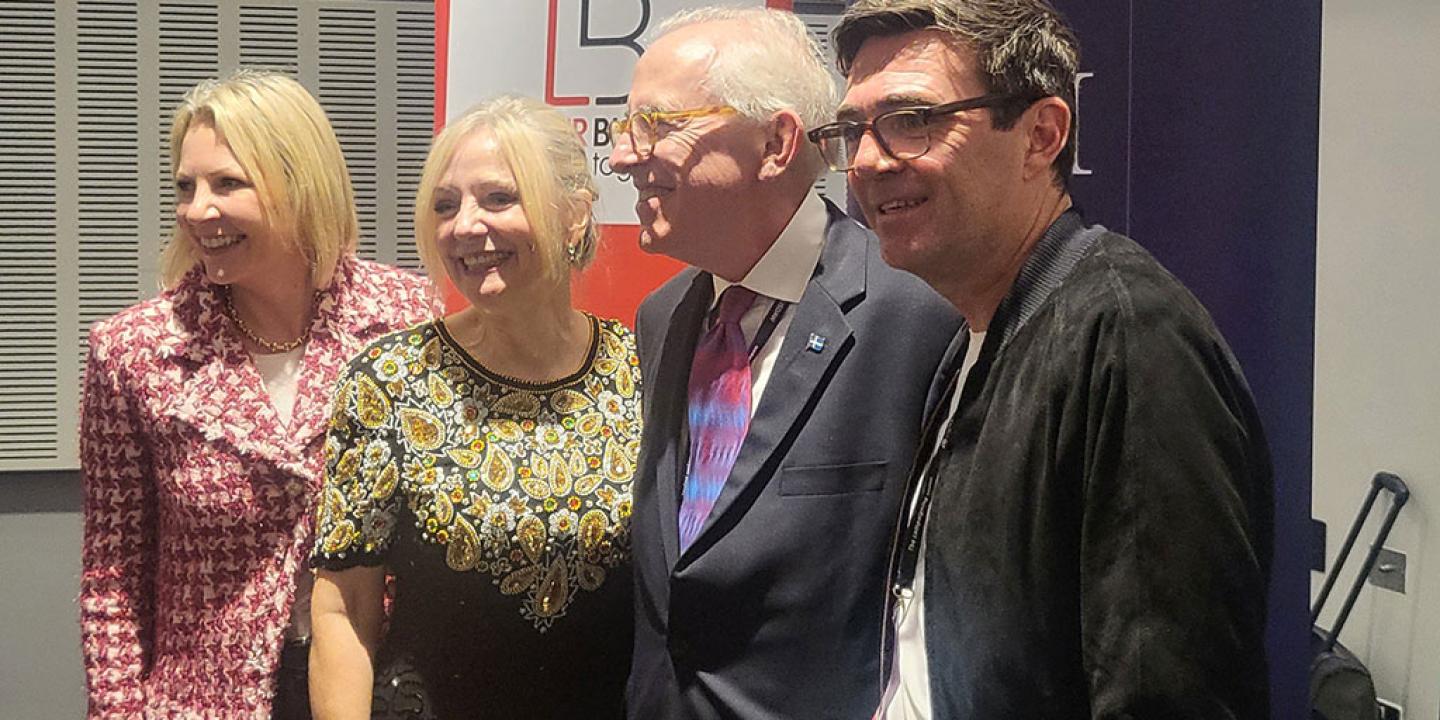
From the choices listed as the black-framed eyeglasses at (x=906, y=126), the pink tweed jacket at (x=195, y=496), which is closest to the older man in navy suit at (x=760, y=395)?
the black-framed eyeglasses at (x=906, y=126)

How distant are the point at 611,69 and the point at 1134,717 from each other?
1.78 meters

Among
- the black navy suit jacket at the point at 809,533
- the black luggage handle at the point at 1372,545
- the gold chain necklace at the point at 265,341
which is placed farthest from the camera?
the black luggage handle at the point at 1372,545

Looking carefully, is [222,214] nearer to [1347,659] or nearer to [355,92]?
[355,92]

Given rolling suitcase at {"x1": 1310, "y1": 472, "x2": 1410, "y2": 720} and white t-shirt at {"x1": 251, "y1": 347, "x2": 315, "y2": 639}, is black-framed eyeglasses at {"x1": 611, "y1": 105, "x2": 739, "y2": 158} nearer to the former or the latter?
white t-shirt at {"x1": 251, "y1": 347, "x2": 315, "y2": 639}

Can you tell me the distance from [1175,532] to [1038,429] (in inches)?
6.7

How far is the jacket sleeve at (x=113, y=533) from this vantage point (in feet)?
7.35

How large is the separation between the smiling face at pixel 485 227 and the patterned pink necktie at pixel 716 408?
31cm

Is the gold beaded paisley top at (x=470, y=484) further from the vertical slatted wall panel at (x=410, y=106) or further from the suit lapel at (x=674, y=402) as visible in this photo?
the vertical slatted wall panel at (x=410, y=106)

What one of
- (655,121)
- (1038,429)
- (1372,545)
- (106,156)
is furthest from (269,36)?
(1372,545)

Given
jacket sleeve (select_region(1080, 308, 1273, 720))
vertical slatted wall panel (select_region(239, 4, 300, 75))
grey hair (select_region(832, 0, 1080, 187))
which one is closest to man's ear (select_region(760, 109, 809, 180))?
grey hair (select_region(832, 0, 1080, 187))

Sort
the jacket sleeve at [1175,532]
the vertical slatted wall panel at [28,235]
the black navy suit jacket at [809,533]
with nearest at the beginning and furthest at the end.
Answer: the jacket sleeve at [1175,532], the black navy suit jacket at [809,533], the vertical slatted wall panel at [28,235]

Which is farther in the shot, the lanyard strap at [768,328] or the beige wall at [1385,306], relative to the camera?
the beige wall at [1385,306]

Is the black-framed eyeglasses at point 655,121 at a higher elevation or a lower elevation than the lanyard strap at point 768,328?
higher

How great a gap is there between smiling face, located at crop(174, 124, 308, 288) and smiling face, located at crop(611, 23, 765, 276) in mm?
746
